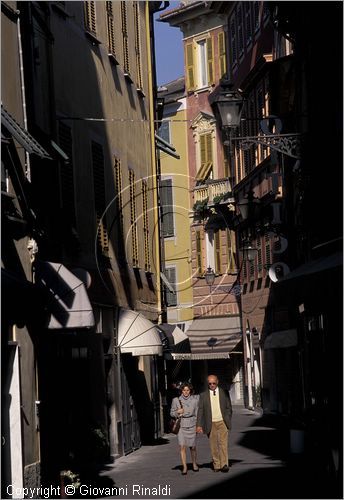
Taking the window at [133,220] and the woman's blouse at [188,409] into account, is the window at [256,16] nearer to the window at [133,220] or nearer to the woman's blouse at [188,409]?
the window at [133,220]

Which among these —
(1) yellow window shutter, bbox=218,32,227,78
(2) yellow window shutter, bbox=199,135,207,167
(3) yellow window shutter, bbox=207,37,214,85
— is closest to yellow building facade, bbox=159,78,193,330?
(2) yellow window shutter, bbox=199,135,207,167

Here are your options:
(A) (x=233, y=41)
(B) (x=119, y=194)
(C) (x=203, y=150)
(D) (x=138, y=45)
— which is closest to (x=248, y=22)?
(A) (x=233, y=41)

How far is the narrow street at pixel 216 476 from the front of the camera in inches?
747

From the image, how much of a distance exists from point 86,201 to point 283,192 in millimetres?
16767

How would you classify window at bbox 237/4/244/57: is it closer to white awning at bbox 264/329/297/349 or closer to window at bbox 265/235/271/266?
window at bbox 265/235/271/266

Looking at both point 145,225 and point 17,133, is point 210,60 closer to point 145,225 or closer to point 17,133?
point 145,225

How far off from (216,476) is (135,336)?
716 cm

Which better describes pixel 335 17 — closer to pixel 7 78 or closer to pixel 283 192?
pixel 7 78

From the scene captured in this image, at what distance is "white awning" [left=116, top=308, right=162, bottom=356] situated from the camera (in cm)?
2906

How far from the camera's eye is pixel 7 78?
18188mm

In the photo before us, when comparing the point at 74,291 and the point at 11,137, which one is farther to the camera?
the point at 74,291

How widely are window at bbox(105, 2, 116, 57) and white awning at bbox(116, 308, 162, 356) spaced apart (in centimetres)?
584

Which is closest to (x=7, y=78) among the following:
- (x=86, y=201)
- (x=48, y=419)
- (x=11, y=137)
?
(x=11, y=137)

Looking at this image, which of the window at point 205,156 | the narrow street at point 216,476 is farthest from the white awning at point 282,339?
the window at point 205,156
